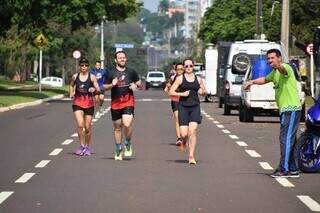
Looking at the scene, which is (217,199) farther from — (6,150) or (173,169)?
(6,150)

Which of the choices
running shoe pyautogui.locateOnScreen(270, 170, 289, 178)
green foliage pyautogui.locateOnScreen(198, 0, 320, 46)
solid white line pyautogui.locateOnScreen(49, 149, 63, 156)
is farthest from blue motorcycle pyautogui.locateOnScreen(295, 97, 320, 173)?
green foliage pyautogui.locateOnScreen(198, 0, 320, 46)

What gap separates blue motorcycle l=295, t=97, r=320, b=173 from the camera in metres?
13.1

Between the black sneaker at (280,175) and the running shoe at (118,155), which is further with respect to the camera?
the running shoe at (118,155)

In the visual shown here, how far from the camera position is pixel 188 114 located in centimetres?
1497

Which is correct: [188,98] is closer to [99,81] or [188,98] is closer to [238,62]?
[99,81]

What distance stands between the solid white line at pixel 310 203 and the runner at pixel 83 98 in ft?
20.2

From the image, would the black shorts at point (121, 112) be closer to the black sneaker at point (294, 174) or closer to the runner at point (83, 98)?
the runner at point (83, 98)

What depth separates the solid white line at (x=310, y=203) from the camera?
33.2ft

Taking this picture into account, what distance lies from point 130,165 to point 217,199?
13.2 ft

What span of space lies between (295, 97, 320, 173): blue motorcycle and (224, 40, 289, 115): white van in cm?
1655

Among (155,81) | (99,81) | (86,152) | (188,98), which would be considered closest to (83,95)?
(86,152)

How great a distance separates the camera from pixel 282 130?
13.0 meters

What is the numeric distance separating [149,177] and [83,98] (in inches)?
151

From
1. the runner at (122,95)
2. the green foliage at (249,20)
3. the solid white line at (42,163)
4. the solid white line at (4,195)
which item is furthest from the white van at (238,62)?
the green foliage at (249,20)
